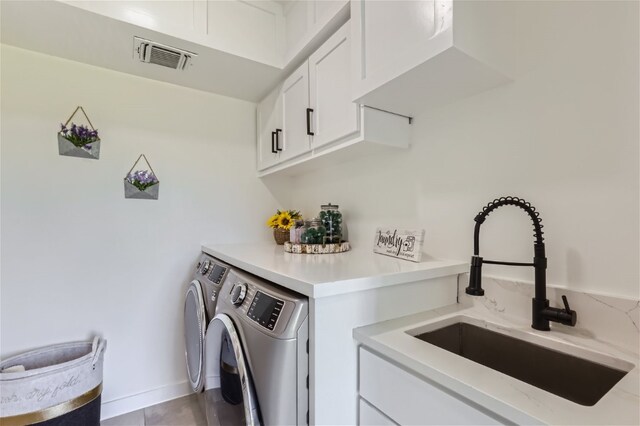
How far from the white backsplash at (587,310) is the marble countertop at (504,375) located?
0.01 metres

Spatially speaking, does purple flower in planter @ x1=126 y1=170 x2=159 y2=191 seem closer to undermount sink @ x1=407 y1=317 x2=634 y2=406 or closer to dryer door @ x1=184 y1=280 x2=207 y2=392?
dryer door @ x1=184 y1=280 x2=207 y2=392

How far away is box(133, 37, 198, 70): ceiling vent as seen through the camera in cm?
157

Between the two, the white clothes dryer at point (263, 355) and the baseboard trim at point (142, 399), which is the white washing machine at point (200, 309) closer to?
the white clothes dryer at point (263, 355)

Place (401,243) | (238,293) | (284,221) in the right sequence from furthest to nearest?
(284,221) → (401,243) → (238,293)

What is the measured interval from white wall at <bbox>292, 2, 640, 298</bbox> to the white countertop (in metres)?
0.18

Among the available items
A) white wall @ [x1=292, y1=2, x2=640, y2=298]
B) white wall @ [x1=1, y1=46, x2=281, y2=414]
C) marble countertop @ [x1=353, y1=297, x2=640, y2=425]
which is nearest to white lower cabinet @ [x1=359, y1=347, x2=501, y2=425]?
marble countertop @ [x1=353, y1=297, x2=640, y2=425]

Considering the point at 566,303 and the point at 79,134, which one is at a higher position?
the point at 79,134

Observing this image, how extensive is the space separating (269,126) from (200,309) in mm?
1261

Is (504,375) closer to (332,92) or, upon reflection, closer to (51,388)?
(332,92)

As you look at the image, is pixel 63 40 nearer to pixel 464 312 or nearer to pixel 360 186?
pixel 360 186

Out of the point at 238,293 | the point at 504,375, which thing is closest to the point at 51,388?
the point at 238,293

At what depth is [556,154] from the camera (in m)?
0.97

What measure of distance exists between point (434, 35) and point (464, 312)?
0.95 meters

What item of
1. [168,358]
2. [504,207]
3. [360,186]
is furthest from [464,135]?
[168,358]
